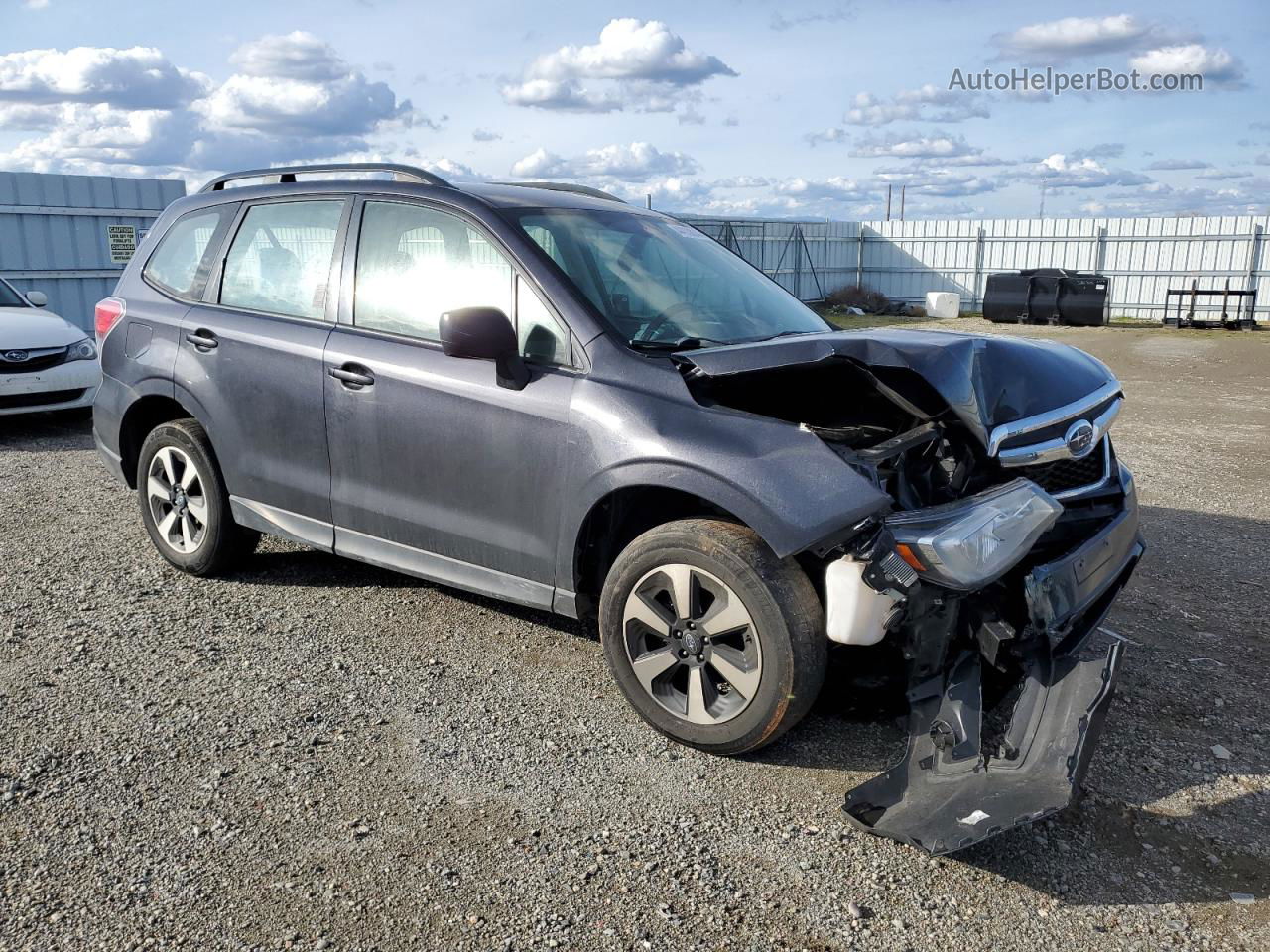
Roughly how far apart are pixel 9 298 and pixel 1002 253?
27.6 meters

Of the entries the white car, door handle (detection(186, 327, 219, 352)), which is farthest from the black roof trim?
the white car

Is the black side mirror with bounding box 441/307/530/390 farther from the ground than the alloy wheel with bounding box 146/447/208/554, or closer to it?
farther from the ground

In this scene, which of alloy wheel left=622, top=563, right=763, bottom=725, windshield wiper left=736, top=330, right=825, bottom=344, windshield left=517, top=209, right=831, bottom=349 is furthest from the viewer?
windshield wiper left=736, top=330, right=825, bottom=344

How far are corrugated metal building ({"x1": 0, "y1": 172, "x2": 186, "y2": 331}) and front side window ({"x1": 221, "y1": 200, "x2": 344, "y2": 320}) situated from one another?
35.6 ft

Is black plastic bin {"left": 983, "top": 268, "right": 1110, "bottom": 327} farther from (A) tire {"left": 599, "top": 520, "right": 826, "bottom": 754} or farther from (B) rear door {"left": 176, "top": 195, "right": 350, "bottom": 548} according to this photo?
(A) tire {"left": 599, "top": 520, "right": 826, "bottom": 754}

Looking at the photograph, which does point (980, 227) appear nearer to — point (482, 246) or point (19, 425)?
point (19, 425)

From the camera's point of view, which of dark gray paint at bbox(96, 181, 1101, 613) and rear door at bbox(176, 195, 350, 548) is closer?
dark gray paint at bbox(96, 181, 1101, 613)

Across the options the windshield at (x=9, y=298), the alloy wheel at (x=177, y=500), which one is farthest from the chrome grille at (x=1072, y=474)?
the windshield at (x=9, y=298)

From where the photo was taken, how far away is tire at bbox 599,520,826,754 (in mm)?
3213

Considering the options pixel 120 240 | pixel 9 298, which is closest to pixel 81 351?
pixel 9 298

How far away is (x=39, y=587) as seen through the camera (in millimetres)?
5145

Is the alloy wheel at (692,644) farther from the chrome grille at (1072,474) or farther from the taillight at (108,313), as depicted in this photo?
the taillight at (108,313)

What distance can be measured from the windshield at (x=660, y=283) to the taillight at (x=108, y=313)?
99.0 inches

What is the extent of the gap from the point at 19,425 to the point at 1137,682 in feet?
32.8
